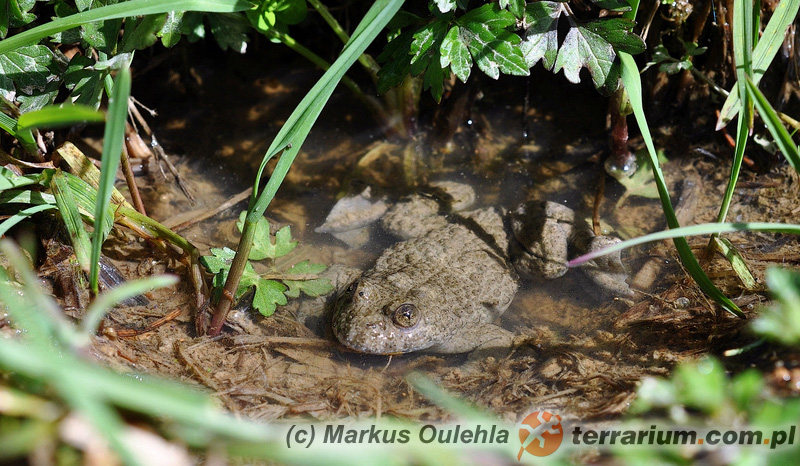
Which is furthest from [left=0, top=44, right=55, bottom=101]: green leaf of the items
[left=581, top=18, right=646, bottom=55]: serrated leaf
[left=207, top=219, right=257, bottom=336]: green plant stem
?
[left=581, top=18, right=646, bottom=55]: serrated leaf

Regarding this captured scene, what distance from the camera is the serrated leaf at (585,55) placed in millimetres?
3160

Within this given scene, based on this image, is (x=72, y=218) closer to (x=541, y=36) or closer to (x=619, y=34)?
(x=541, y=36)

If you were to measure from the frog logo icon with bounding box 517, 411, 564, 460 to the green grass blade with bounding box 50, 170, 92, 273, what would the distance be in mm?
2157

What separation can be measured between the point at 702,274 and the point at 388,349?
1834mm

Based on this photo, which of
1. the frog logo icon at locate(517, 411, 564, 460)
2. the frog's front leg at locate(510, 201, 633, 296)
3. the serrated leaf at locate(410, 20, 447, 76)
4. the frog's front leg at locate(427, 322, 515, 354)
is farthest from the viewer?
the frog's front leg at locate(510, 201, 633, 296)

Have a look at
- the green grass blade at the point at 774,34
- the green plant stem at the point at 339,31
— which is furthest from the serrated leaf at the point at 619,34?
the green plant stem at the point at 339,31

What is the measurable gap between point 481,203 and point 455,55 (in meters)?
1.64

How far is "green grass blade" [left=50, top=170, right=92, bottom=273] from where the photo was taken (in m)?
2.67

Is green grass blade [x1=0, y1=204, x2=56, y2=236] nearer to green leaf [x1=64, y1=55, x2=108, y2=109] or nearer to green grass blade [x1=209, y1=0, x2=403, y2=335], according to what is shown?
green leaf [x1=64, y1=55, x2=108, y2=109]

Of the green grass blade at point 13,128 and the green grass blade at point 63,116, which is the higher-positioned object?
the green grass blade at point 63,116

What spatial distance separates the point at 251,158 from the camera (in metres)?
4.84

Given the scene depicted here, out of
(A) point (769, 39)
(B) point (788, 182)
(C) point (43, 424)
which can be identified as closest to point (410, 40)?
(A) point (769, 39)

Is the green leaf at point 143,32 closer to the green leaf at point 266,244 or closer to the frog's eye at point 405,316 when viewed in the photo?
the green leaf at point 266,244

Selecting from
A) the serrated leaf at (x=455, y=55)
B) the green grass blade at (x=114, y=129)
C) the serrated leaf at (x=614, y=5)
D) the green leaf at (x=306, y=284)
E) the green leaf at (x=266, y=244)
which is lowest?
the green leaf at (x=306, y=284)
